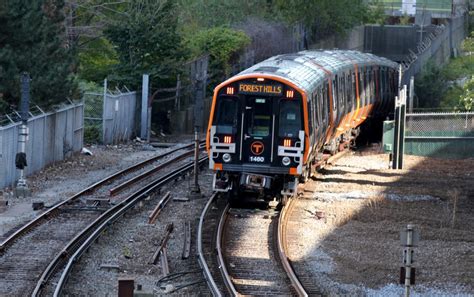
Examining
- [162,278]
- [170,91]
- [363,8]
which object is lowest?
[162,278]

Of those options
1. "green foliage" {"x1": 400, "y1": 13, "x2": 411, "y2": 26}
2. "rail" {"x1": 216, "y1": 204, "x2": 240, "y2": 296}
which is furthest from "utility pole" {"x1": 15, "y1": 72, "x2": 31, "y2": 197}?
"green foliage" {"x1": 400, "y1": 13, "x2": 411, "y2": 26}

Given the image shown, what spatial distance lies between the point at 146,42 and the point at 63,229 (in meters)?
22.2

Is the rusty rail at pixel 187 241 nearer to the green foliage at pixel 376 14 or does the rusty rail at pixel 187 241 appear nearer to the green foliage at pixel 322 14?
the green foliage at pixel 322 14

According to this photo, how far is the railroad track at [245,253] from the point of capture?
15289 mm

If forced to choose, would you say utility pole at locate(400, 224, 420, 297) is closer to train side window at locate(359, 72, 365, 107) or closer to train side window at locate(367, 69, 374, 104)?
train side window at locate(359, 72, 365, 107)

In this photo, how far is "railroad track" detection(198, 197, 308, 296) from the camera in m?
15.3

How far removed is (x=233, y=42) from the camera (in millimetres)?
48906

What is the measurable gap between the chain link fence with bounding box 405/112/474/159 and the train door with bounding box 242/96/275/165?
11191 mm

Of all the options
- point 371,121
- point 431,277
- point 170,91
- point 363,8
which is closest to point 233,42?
point 170,91

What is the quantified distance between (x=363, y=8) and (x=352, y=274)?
49.8 metres

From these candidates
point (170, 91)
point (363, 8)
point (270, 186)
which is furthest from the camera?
point (363, 8)

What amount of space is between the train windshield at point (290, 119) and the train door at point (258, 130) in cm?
21

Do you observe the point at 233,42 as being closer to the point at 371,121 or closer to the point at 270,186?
the point at 371,121

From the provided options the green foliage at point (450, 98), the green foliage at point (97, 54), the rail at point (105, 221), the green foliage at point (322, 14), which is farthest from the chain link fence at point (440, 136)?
the green foliage at point (322, 14)
